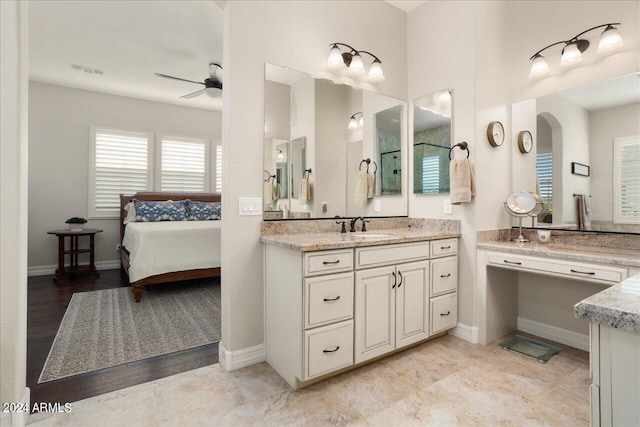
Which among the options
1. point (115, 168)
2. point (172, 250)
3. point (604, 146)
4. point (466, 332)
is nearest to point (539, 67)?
point (604, 146)

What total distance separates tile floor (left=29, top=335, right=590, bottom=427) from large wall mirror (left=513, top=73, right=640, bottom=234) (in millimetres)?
1132

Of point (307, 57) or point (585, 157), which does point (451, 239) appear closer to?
point (585, 157)

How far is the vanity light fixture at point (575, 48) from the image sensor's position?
229cm

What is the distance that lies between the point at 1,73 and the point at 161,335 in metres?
2.16

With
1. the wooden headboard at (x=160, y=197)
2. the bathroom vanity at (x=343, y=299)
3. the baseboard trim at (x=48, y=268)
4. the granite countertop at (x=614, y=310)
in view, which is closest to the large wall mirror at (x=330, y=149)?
the bathroom vanity at (x=343, y=299)

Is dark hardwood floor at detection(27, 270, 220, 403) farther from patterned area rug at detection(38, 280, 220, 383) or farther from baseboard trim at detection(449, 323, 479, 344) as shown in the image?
baseboard trim at detection(449, 323, 479, 344)

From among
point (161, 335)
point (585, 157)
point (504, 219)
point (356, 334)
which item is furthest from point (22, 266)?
point (585, 157)

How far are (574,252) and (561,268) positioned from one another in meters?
0.14

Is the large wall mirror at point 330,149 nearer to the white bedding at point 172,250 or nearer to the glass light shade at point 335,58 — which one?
the glass light shade at point 335,58

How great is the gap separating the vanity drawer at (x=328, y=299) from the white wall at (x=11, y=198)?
150cm

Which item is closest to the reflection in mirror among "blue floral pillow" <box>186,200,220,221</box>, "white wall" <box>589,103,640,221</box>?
"white wall" <box>589,103,640,221</box>

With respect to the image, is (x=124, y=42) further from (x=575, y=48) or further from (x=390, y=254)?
(x=575, y=48)

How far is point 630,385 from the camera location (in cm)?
69

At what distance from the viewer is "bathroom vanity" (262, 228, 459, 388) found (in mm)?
1920
